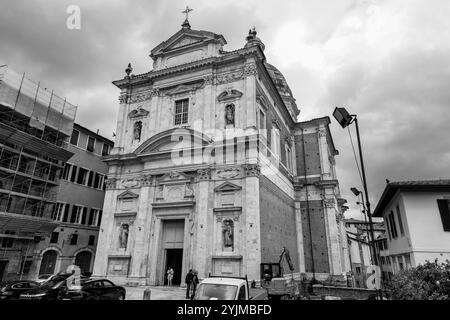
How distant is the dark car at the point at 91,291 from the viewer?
12.1 meters

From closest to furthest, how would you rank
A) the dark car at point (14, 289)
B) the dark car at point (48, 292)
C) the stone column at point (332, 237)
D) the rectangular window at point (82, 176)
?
the dark car at point (48, 292) → the dark car at point (14, 289) → the stone column at point (332, 237) → the rectangular window at point (82, 176)

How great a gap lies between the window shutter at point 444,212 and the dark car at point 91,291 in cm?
1604

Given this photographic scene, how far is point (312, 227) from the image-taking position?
1117 inches

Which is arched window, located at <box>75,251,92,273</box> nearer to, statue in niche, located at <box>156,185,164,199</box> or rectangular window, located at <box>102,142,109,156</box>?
rectangular window, located at <box>102,142,109,156</box>

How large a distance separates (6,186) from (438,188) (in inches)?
1136

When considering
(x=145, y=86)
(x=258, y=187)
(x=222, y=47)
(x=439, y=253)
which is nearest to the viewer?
(x=439, y=253)

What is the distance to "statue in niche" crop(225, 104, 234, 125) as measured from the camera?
22109 mm

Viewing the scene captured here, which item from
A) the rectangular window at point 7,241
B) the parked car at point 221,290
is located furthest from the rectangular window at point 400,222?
the rectangular window at point 7,241

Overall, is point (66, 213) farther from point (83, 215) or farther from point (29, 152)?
point (29, 152)

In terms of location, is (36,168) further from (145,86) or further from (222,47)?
(222,47)

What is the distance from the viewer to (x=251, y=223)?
61.6 feet

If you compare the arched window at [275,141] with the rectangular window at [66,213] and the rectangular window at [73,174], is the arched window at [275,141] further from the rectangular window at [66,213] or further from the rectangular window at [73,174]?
Result: the rectangular window at [66,213]

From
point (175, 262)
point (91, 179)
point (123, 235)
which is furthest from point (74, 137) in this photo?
point (175, 262)
